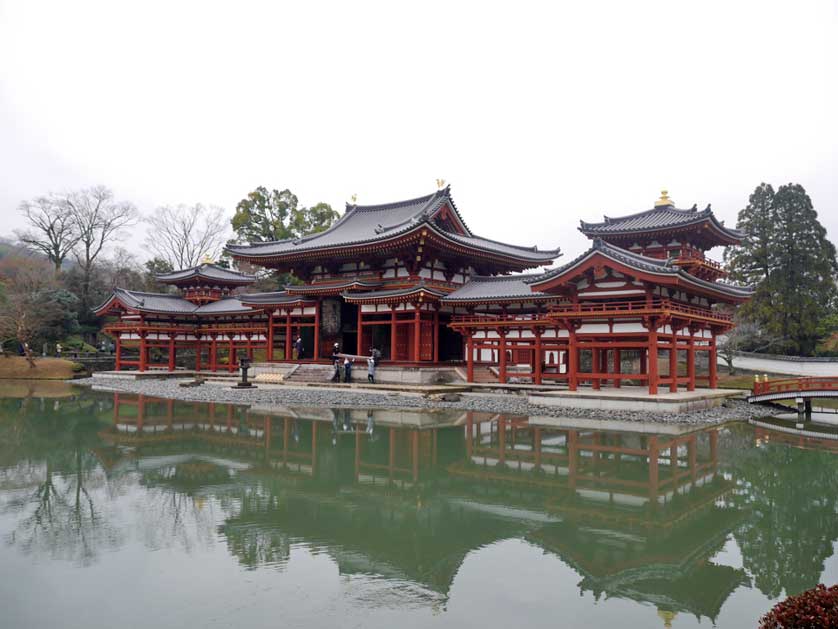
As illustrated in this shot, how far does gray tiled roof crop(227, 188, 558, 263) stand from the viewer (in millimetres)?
30609

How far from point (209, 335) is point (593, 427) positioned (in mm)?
28411

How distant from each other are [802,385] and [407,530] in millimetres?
19407

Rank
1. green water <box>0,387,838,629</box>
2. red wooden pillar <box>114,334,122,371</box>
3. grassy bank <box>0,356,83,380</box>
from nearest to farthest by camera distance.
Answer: green water <box>0,387,838,629</box> < red wooden pillar <box>114,334,122,371</box> < grassy bank <box>0,356,83,380</box>

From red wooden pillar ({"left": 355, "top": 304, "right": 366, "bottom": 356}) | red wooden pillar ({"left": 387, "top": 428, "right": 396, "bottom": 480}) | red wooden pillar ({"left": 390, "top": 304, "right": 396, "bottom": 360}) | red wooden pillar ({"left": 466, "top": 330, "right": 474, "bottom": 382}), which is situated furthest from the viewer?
red wooden pillar ({"left": 355, "top": 304, "right": 366, "bottom": 356})

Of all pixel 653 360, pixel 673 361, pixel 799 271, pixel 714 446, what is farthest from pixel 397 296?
pixel 799 271

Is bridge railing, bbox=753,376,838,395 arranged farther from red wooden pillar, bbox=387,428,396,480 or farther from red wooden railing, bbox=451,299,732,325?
red wooden pillar, bbox=387,428,396,480

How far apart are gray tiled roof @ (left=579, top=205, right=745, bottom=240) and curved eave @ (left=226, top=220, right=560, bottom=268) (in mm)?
5073

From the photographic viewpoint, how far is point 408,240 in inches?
1067

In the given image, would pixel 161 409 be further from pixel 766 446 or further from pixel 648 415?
pixel 766 446

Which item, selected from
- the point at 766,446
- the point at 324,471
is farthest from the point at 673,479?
the point at 324,471

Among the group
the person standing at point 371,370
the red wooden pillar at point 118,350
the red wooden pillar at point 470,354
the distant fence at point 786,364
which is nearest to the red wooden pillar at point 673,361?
the red wooden pillar at point 470,354

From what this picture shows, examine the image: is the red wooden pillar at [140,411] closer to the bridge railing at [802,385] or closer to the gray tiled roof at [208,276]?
the gray tiled roof at [208,276]

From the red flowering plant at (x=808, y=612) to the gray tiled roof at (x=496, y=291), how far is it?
2041 cm

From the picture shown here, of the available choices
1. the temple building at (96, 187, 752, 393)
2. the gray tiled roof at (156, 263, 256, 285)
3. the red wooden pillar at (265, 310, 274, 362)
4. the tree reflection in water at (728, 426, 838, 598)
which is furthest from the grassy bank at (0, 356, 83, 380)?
the tree reflection in water at (728, 426, 838, 598)
